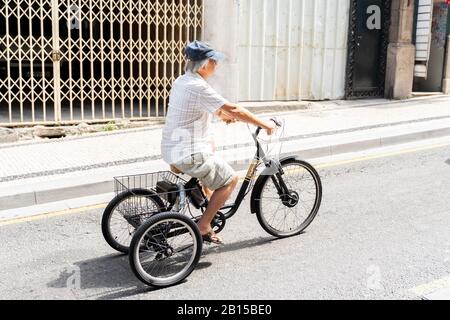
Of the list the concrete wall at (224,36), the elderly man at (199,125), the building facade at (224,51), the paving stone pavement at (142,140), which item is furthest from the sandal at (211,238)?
the concrete wall at (224,36)

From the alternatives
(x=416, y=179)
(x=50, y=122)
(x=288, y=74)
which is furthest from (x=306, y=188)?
(x=288, y=74)

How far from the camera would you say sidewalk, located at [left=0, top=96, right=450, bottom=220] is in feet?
22.3

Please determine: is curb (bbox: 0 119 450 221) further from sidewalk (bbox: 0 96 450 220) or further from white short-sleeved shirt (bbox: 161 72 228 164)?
white short-sleeved shirt (bbox: 161 72 228 164)

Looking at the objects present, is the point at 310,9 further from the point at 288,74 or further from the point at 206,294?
the point at 206,294

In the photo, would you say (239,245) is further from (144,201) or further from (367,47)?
(367,47)

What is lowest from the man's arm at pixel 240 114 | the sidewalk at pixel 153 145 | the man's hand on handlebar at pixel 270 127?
the sidewalk at pixel 153 145

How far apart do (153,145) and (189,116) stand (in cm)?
451

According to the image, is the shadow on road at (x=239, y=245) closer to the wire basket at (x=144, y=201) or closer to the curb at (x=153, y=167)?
the wire basket at (x=144, y=201)

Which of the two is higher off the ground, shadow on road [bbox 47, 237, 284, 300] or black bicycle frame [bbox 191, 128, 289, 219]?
black bicycle frame [bbox 191, 128, 289, 219]

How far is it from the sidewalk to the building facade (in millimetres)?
707

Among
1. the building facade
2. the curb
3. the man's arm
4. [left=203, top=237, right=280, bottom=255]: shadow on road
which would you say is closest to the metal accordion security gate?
the building facade

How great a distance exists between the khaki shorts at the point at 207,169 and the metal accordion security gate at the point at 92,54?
5.75m

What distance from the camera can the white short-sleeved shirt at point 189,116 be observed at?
14.7 feet

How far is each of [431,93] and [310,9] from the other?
4.23 m
